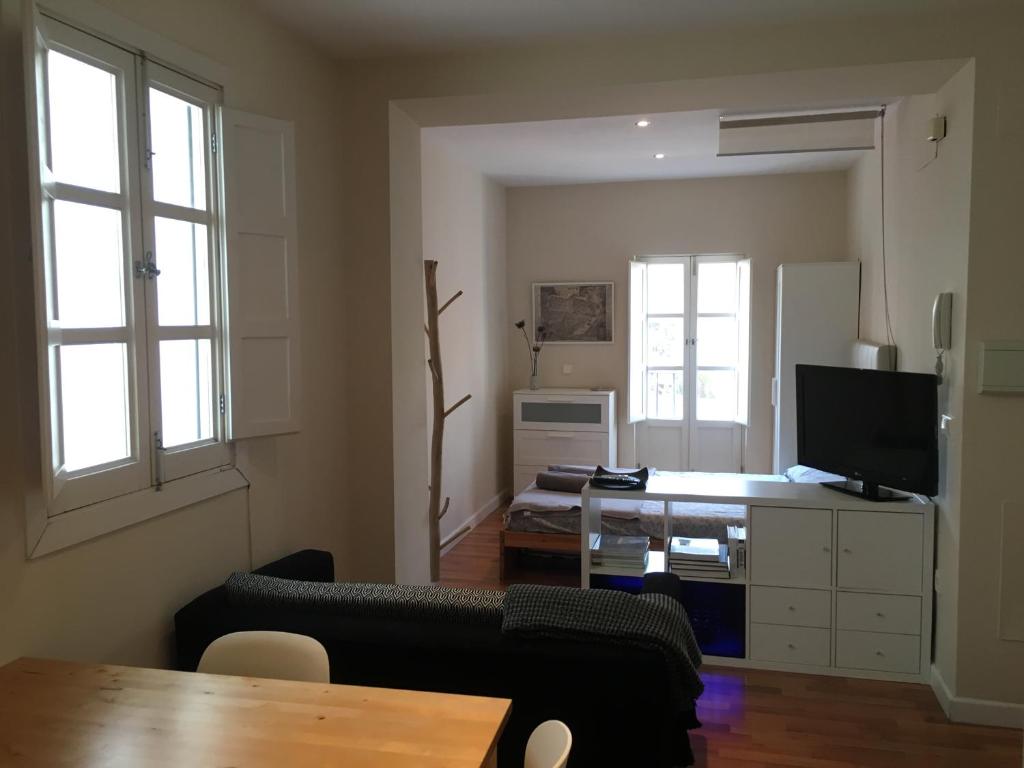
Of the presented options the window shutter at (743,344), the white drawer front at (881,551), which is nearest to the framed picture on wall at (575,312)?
the window shutter at (743,344)

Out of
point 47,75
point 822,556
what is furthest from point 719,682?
point 47,75

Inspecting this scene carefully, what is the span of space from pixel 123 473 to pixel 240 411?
1.75ft

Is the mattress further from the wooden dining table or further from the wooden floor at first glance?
the wooden dining table

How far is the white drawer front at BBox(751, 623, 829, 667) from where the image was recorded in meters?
3.49

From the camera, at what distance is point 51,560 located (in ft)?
6.76

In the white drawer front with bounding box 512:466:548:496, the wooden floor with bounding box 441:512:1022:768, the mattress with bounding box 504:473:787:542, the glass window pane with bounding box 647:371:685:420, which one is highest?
the glass window pane with bounding box 647:371:685:420

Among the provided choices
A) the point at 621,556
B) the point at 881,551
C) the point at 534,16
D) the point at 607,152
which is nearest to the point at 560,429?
the point at 607,152

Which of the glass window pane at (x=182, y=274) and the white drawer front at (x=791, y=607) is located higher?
the glass window pane at (x=182, y=274)

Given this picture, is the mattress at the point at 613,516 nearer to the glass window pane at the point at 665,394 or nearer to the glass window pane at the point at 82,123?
the glass window pane at the point at 665,394

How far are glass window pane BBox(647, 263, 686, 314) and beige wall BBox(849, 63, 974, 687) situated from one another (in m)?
2.41

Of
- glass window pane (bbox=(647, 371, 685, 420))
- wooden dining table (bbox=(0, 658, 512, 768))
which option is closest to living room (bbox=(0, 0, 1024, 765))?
wooden dining table (bbox=(0, 658, 512, 768))

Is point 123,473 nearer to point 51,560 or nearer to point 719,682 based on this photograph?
point 51,560

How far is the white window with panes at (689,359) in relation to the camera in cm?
679

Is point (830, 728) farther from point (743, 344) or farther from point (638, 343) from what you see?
point (638, 343)
